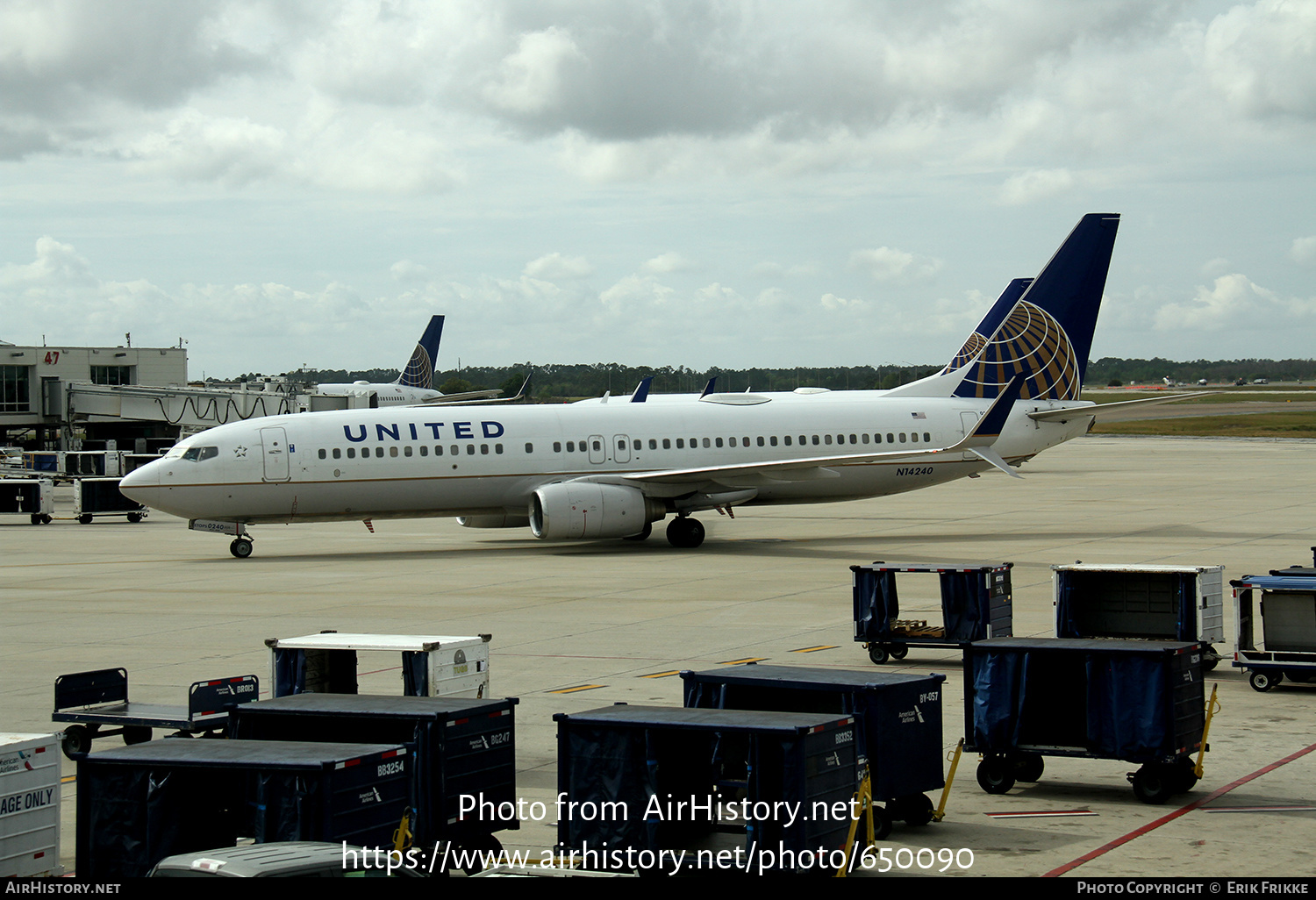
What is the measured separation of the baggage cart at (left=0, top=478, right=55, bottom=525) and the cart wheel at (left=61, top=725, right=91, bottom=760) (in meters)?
38.9

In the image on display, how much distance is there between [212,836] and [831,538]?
104ft

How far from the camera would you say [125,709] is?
603 inches

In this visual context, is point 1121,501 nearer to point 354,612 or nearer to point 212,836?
point 354,612

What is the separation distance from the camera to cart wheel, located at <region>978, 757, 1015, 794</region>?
44.3ft

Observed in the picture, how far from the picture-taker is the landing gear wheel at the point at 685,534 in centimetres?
3828

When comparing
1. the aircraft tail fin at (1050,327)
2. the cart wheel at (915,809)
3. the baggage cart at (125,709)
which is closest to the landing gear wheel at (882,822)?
the cart wheel at (915,809)

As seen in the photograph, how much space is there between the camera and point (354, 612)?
25.8 m

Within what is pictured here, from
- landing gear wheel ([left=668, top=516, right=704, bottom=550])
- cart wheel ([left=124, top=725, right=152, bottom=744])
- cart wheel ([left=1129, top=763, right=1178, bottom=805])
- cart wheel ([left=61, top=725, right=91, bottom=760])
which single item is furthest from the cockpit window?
cart wheel ([left=1129, top=763, right=1178, bottom=805])

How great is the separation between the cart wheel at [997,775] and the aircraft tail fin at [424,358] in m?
91.2

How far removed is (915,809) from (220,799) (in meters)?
5.92

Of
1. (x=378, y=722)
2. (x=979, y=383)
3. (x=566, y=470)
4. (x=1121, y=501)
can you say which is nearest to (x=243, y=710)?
(x=378, y=722)

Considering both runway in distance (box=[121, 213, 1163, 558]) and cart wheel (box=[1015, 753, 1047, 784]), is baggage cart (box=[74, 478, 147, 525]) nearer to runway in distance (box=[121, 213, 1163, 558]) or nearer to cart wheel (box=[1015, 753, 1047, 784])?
runway in distance (box=[121, 213, 1163, 558])

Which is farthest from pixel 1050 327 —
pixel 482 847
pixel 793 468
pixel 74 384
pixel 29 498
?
pixel 74 384

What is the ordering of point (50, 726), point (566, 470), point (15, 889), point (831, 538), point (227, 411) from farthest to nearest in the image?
point (227, 411) → point (831, 538) → point (566, 470) → point (50, 726) → point (15, 889)
